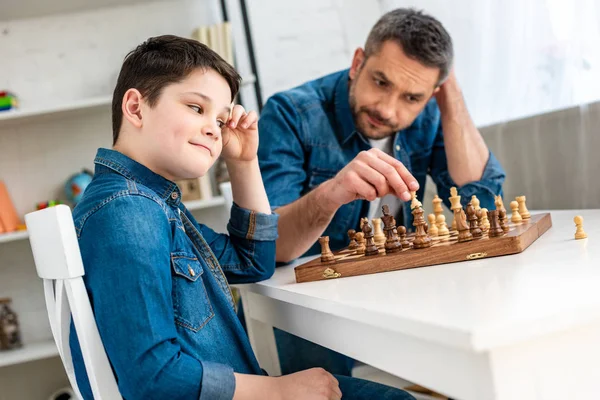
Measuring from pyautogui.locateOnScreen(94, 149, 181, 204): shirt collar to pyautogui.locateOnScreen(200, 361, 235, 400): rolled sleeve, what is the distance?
1.20 feet

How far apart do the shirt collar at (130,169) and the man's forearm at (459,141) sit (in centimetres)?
114

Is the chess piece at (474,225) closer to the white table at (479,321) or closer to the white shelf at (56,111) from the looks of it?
the white table at (479,321)

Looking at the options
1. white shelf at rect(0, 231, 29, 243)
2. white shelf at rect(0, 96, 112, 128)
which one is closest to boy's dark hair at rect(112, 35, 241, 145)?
white shelf at rect(0, 96, 112, 128)

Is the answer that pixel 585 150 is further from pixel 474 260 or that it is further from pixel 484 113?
pixel 474 260

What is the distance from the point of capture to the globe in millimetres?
3268

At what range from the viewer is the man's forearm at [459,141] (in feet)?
7.03

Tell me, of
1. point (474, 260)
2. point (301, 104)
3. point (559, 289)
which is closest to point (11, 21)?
point (301, 104)

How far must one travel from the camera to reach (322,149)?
2150mm

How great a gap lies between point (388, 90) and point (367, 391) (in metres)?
1.01

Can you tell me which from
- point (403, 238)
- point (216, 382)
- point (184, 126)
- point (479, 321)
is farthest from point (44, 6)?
point (479, 321)

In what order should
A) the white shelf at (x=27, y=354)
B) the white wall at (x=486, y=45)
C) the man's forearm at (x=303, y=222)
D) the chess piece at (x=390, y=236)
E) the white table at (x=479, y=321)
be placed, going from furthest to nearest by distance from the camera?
the white shelf at (x=27, y=354)
the white wall at (x=486, y=45)
the man's forearm at (x=303, y=222)
the chess piece at (x=390, y=236)
the white table at (x=479, y=321)

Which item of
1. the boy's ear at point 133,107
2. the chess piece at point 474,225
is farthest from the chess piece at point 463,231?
the boy's ear at point 133,107

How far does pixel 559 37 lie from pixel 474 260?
138 centimetres

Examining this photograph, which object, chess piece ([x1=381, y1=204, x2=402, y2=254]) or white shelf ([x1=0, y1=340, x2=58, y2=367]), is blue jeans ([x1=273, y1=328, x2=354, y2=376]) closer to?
chess piece ([x1=381, y1=204, x2=402, y2=254])
